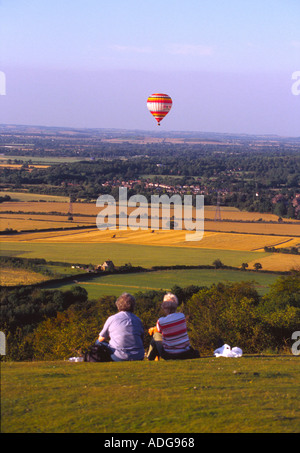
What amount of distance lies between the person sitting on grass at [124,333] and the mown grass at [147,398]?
0.18 m

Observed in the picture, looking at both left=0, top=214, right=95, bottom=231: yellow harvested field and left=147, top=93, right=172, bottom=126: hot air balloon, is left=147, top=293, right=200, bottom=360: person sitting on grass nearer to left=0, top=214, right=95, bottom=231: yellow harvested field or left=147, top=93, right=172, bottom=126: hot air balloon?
left=147, top=93, right=172, bottom=126: hot air balloon

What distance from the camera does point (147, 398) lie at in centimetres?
604

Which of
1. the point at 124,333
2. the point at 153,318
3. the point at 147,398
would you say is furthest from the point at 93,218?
the point at 147,398

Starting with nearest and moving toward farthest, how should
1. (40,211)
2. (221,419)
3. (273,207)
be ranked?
(221,419), (40,211), (273,207)

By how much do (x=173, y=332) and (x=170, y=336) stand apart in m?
0.12

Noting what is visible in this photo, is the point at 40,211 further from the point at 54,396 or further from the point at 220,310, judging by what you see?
Result: the point at 54,396

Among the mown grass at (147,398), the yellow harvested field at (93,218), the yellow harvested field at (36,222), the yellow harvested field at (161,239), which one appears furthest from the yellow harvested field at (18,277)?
the mown grass at (147,398)

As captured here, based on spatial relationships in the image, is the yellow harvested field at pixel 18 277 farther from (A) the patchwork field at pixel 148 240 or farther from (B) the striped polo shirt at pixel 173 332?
(B) the striped polo shirt at pixel 173 332

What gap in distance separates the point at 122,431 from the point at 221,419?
101 cm

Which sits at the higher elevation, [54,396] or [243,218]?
[54,396]

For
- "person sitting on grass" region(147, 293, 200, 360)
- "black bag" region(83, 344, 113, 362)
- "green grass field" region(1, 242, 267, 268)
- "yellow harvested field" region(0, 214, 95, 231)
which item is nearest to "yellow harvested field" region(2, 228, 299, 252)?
"green grass field" region(1, 242, 267, 268)

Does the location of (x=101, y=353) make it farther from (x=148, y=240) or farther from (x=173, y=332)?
(x=148, y=240)

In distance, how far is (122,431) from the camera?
5.20 meters

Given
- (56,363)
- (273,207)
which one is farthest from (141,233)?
(56,363)
